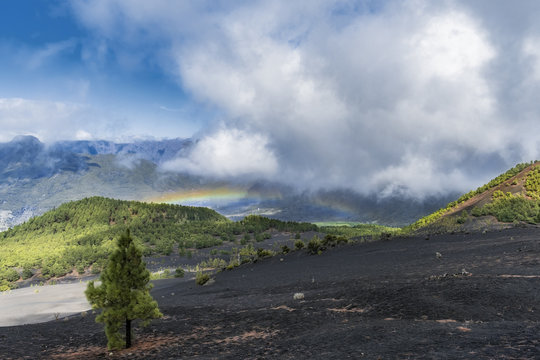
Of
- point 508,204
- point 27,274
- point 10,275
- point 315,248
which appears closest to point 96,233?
point 27,274

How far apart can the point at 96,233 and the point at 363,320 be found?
5738 inches

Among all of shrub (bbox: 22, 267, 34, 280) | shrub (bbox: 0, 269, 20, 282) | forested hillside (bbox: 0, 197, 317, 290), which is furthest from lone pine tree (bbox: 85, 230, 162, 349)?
shrub (bbox: 22, 267, 34, 280)

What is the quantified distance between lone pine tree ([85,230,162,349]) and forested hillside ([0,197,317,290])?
88.7 meters

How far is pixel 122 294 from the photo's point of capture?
17031mm

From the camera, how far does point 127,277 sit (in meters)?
17.4

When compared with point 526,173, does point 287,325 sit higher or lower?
lower

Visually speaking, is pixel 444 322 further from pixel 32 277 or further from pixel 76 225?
pixel 76 225

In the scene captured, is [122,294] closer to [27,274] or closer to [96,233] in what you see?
[27,274]

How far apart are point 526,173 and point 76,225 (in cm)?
17381

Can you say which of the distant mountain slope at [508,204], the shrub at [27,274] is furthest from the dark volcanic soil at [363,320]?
the shrub at [27,274]

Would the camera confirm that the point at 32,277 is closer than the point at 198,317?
No

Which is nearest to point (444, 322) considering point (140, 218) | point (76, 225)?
point (140, 218)

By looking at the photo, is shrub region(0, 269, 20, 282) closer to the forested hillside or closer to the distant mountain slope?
the forested hillside

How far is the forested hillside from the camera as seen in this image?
102 metres
